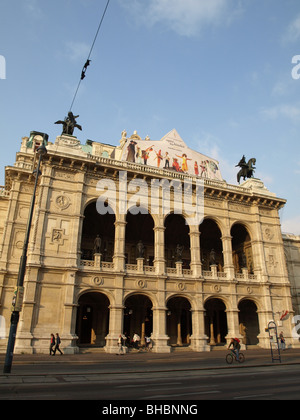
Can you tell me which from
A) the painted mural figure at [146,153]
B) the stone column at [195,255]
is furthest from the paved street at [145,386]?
the painted mural figure at [146,153]

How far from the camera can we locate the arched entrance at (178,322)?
31.4 meters

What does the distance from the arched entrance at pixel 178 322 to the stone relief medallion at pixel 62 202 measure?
46.5 ft

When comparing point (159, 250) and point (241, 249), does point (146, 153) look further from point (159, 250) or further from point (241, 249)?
point (241, 249)

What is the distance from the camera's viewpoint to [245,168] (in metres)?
36.4

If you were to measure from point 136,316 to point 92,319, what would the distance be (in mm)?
4181

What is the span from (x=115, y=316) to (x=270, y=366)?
38.2 ft

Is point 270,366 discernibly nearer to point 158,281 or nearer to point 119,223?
point 158,281

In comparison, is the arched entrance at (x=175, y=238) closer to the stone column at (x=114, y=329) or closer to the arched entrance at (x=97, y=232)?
the arched entrance at (x=97, y=232)

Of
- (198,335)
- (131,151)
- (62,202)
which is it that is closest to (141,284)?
(198,335)

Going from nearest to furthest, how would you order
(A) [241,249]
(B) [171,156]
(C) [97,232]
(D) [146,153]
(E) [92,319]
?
(E) [92,319] → (D) [146,153] → (C) [97,232] → (B) [171,156] → (A) [241,249]

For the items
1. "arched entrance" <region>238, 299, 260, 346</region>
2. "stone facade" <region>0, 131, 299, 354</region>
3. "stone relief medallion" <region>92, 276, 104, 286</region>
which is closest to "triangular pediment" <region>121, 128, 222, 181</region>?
"stone facade" <region>0, 131, 299, 354</region>
